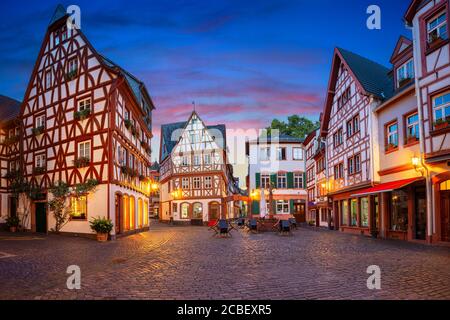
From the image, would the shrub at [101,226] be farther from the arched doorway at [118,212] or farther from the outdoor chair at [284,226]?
the outdoor chair at [284,226]

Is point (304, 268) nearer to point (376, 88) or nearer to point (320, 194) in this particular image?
point (376, 88)

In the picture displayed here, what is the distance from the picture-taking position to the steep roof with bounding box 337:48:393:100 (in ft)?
71.9

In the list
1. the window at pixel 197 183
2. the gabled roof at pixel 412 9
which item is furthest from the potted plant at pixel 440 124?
the window at pixel 197 183

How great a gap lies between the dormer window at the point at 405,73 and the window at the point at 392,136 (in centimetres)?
204

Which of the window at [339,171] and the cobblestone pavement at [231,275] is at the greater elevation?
the window at [339,171]

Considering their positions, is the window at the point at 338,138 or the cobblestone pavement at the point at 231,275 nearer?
the cobblestone pavement at the point at 231,275

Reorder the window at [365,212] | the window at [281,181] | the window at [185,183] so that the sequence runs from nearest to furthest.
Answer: the window at [365,212], the window at [281,181], the window at [185,183]

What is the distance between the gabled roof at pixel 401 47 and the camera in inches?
759

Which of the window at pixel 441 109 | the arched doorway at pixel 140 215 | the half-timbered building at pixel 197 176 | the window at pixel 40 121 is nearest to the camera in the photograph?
the window at pixel 441 109

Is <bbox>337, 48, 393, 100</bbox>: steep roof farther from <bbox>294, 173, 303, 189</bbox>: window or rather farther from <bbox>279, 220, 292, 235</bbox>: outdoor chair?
<bbox>294, 173, 303, 189</bbox>: window

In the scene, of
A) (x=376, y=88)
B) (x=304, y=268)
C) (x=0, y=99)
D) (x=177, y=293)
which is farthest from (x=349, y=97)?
(x=0, y=99)

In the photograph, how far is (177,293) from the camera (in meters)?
7.13

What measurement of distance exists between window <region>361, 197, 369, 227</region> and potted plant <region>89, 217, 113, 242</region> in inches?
567
